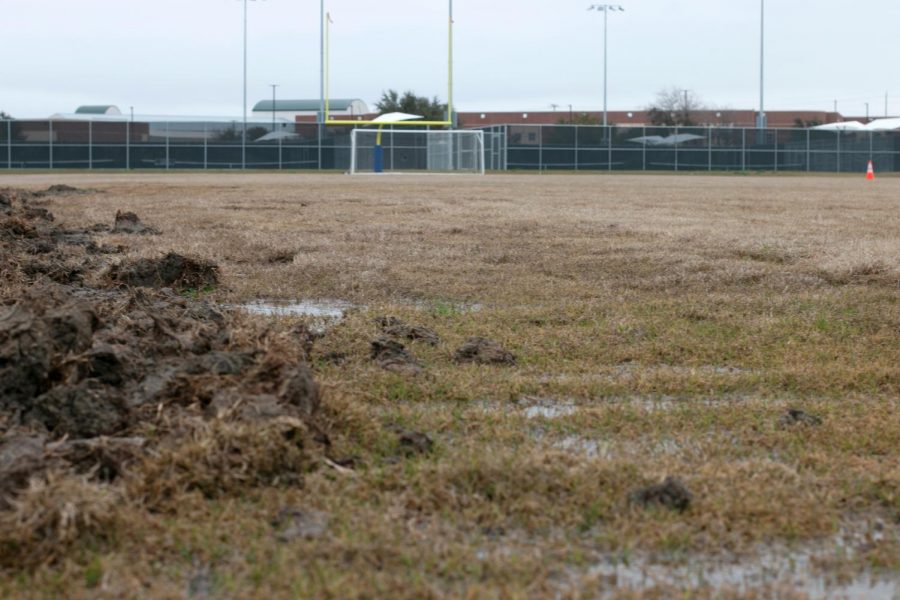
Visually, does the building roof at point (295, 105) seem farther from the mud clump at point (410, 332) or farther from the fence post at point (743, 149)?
the mud clump at point (410, 332)

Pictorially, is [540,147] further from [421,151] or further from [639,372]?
[639,372]

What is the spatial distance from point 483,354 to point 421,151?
47.0 meters

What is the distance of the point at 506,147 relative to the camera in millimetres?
54000

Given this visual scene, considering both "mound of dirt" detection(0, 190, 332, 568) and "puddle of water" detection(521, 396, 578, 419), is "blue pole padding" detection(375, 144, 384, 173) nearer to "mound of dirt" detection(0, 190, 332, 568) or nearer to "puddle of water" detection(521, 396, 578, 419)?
"mound of dirt" detection(0, 190, 332, 568)

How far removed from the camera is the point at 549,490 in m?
3.78

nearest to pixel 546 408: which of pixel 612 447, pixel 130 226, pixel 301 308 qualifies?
pixel 612 447

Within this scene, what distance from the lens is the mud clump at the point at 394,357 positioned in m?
5.55

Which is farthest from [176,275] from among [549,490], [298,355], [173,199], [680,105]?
[680,105]

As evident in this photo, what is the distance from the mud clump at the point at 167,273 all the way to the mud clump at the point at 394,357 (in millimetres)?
2904

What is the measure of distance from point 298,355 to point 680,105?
9627 cm

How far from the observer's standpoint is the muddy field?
3.18m

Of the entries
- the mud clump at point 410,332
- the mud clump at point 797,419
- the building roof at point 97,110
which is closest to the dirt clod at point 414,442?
the mud clump at point 797,419

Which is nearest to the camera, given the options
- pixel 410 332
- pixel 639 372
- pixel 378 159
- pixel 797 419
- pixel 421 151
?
pixel 797 419

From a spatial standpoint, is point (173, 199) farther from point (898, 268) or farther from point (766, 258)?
point (898, 268)
